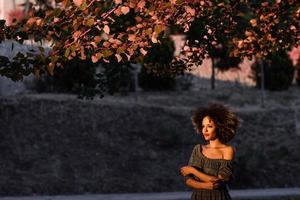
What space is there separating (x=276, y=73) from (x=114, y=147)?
28.3ft

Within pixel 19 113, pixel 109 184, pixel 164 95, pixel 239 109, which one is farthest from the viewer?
pixel 164 95

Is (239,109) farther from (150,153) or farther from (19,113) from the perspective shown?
(19,113)

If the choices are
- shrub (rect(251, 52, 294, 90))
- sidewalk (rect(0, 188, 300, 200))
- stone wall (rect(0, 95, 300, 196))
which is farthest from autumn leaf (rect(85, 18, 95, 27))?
shrub (rect(251, 52, 294, 90))

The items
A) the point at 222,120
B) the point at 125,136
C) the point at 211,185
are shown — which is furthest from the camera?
the point at 125,136

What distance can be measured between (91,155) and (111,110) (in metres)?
2.50

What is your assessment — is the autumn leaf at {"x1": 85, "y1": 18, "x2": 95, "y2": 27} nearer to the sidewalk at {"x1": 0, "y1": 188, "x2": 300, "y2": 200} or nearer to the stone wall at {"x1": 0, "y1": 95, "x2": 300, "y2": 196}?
the sidewalk at {"x1": 0, "y1": 188, "x2": 300, "y2": 200}

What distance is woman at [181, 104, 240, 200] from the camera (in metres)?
6.31

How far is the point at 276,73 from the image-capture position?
2477 centimetres

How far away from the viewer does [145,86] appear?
2369cm

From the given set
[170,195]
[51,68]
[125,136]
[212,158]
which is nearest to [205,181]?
[212,158]

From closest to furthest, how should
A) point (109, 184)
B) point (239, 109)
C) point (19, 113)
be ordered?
point (109, 184) → point (19, 113) → point (239, 109)

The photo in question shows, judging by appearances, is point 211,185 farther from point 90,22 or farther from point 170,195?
point 170,195

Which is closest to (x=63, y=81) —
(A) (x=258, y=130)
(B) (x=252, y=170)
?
(A) (x=258, y=130)

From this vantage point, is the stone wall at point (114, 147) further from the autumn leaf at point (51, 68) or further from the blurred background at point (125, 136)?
the autumn leaf at point (51, 68)
